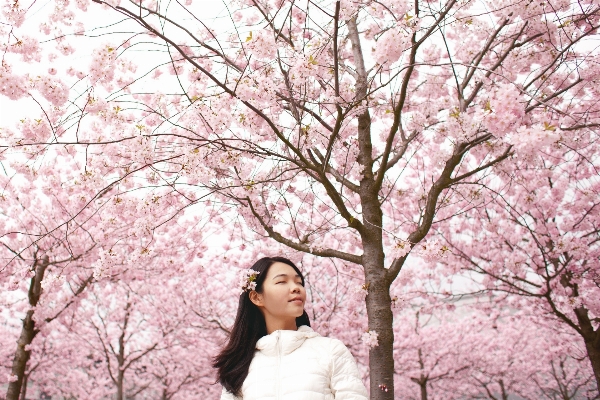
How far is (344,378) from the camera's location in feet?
6.78

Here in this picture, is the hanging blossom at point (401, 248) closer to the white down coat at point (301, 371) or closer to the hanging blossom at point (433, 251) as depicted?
the hanging blossom at point (433, 251)

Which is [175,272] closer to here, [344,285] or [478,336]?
[344,285]

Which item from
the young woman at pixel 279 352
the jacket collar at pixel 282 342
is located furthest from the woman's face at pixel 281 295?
the jacket collar at pixel 282 342

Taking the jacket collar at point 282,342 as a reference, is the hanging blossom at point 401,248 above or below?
above

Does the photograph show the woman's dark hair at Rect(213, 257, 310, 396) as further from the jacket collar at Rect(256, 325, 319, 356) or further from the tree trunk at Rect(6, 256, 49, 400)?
the tree trunk at Rect(6, 256, 49, 400)

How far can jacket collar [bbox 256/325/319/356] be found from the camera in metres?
2.21

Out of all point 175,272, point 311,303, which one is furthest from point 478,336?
point 175,272

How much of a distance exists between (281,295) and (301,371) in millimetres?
447

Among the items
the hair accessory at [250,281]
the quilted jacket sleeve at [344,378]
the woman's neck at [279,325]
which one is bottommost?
the quilted jacket sleeve at [344,378]

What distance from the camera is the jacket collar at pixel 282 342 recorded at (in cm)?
221

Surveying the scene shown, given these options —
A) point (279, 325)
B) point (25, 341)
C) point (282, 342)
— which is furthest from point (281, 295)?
point (25, 341)

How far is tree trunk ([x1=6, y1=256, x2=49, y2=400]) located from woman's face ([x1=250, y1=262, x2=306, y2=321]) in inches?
205

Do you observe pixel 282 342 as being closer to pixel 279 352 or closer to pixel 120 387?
pixel 279 352

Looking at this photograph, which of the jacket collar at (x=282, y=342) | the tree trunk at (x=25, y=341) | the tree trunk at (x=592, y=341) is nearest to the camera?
the jacket collar at (x=282, y=342)
